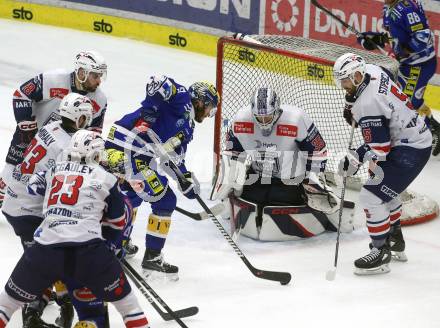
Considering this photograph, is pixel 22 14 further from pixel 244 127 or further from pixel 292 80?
pixel 244 127

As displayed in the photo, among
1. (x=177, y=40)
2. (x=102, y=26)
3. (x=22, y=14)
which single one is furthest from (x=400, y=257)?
(x=22, y=14)

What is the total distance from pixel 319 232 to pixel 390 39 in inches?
81.1

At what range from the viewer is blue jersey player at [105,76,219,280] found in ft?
19.3

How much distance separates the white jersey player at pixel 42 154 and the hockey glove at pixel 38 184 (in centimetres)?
26

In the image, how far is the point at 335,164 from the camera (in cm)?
754

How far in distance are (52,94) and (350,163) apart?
5.74 ft

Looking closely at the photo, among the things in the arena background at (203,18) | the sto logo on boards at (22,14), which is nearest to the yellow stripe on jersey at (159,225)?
the arena background at (203,18)

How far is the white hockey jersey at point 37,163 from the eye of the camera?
5137 mm

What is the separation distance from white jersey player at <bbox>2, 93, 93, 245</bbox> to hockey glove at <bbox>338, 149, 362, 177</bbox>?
5.40 feet

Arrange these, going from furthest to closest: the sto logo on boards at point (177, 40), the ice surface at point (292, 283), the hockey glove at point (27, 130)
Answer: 1. the sto logo on boards at point (177, 40)
2. the hockey glove at point (27, 130)
3. the ice surface at point (292, 283)

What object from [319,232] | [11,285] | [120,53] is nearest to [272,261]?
[319,232]

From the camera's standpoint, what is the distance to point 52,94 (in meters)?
6.00

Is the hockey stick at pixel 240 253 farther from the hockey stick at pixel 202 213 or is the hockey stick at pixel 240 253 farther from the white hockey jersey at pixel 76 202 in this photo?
the white hockey jersey at pixel 76 202

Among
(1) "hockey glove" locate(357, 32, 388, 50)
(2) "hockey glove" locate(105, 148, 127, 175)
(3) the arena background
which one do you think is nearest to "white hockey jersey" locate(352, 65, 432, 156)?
(2) "hockey glove" locate(105, 148, 127, 175)
